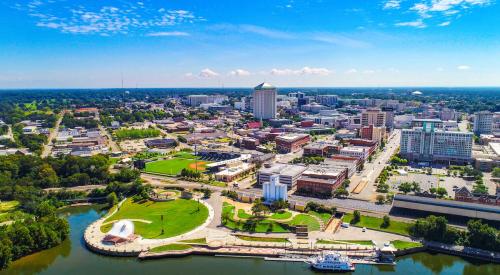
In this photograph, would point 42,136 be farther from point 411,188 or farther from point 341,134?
point 411,188

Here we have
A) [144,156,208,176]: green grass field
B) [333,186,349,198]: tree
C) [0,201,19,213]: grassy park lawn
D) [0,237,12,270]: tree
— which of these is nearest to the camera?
[0,237,12,270]: tree

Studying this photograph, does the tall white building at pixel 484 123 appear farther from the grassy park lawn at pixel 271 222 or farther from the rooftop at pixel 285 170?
the grassy park lawn at pixel 271 222

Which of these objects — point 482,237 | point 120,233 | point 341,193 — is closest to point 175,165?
point 341,193

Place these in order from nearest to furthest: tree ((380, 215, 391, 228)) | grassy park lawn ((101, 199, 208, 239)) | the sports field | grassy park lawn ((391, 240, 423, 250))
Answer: grassy park lawn ((391, 240, 423, 250)) < tree ((380, 215, 391, 228)) < grassy park lawn ((101, 199, 208, 239)) < the sports field

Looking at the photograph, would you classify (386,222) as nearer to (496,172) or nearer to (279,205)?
(279,205)

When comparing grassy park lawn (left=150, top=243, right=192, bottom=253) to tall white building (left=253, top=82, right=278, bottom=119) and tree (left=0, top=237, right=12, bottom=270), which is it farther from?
tall white building (left=253, top=82, right=278, bottom=119)

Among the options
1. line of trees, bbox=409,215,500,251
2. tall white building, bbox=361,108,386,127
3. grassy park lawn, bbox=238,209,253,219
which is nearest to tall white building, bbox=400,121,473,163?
tall white building, bbox=361,108,386,127

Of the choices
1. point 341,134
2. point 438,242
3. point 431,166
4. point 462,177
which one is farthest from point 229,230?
point 341,134

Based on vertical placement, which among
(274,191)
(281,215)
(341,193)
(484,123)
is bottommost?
(281,215)
